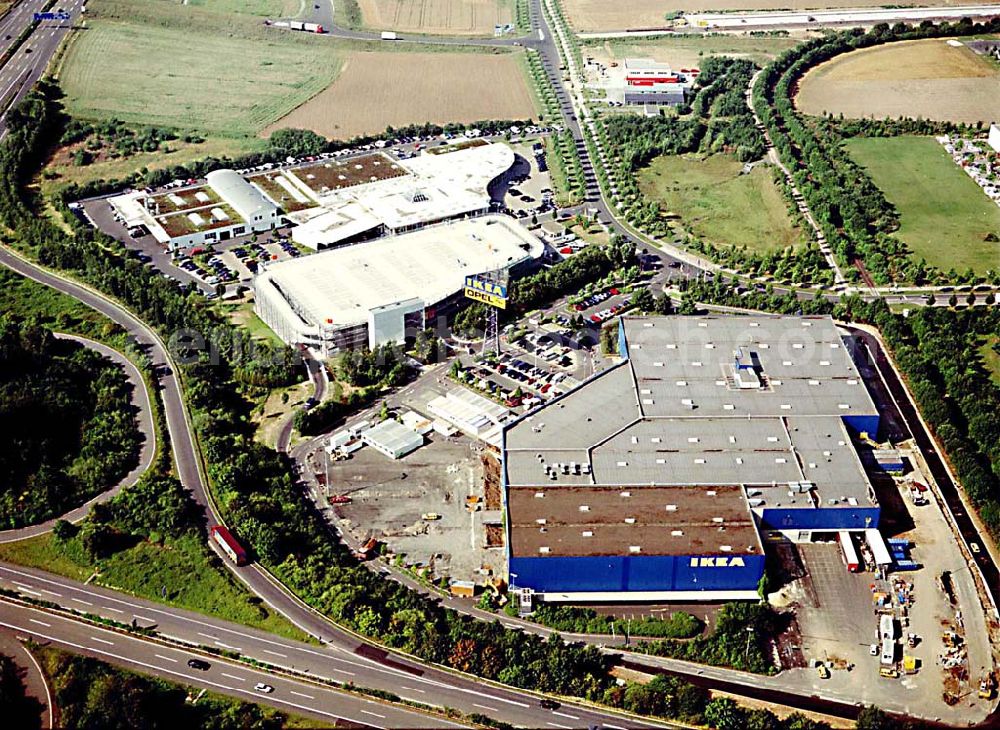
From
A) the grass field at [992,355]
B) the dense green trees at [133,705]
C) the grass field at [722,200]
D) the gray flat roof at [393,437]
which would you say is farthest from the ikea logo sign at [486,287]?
the grass field at [992,355]

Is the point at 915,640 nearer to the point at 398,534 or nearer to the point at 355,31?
the point at 398,534

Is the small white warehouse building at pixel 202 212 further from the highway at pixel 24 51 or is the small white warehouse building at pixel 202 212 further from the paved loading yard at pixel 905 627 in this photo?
the paved loading yard at pixel 905 627

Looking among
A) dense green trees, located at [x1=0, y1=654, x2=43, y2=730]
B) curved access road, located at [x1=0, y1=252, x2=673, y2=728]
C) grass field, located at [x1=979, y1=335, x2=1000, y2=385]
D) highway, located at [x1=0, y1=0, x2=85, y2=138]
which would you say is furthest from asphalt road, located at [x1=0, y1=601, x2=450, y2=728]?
highway, located at [x1=0, y1=0, x2=85, y2=138]

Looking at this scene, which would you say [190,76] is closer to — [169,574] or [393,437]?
[393,437]

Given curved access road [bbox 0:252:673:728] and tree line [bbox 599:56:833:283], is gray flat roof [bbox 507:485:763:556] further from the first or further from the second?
tree line [bbox 599:56:833:283]

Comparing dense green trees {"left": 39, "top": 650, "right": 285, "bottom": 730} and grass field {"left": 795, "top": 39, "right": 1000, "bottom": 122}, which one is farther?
grass field {"left": 795, "top": 39, "right": 1000, "bottom": 122}

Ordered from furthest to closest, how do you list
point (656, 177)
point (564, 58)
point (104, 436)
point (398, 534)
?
point (564, 58) → point (656, 177) → point (104, 436) → point (398, 534)

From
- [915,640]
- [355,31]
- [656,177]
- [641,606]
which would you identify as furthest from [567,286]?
[355,31]
